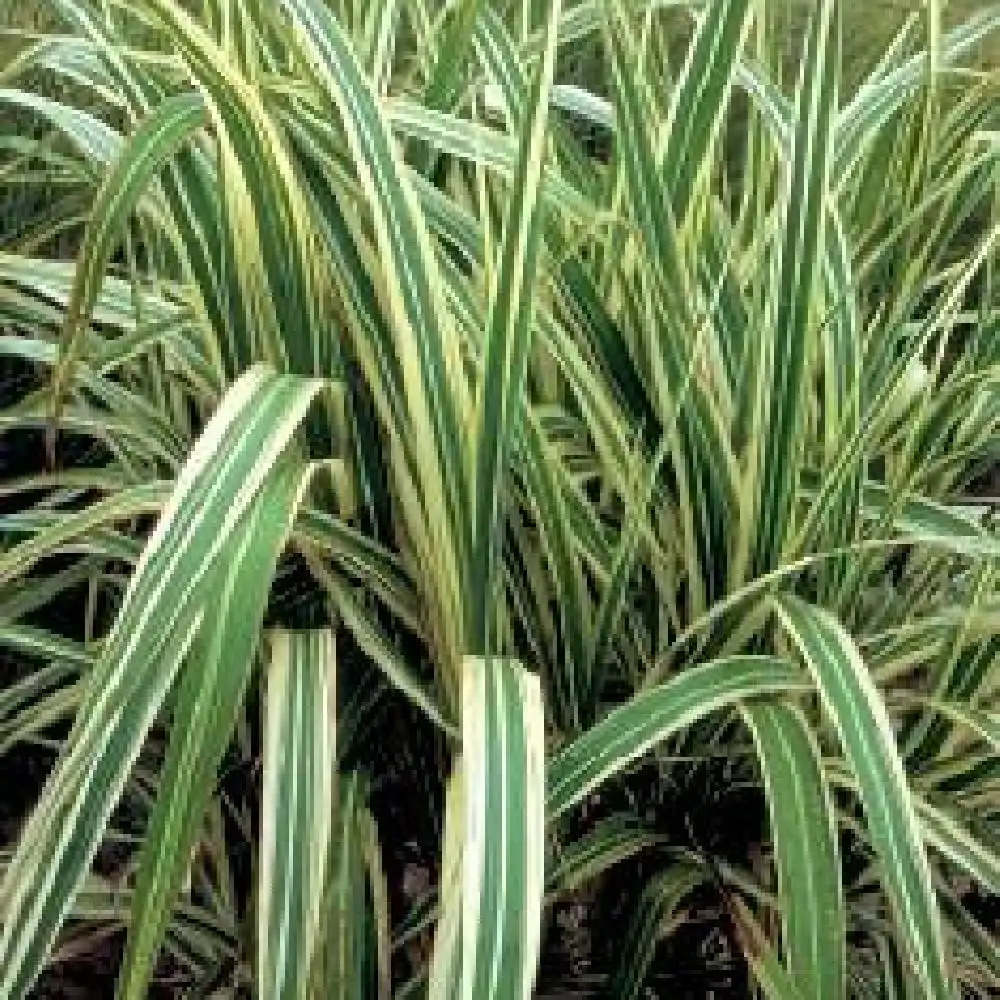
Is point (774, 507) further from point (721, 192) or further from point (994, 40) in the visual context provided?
point (994, 40)

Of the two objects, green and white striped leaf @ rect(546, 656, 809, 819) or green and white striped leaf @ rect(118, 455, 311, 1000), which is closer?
green and white striped leaf @ rect(118, 455, 311, 1000)

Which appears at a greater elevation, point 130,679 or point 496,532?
point 496,532

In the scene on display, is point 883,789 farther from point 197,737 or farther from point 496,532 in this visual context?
point 197,737

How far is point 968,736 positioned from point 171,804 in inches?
21.2

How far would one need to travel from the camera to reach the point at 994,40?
2.41 meters

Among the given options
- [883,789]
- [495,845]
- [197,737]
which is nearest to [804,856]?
[883,789]

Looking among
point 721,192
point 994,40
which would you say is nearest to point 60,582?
point 721,192

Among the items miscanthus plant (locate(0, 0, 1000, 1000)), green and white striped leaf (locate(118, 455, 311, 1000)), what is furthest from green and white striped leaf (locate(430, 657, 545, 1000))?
green and white striped leaf (locate(118, 455, 311, 1000))

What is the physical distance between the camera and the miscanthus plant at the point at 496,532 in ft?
3.00

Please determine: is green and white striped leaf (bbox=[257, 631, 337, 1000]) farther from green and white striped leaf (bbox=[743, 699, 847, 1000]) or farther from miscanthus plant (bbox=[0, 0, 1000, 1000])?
green and white striped leaf (bbox=[743, 699, 847, 1000])

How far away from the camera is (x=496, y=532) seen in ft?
3.28

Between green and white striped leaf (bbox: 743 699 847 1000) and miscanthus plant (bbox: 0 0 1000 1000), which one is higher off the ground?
miscanthus plant (bbox: 0 0 1000 1000)

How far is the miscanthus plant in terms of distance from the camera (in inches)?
36.0

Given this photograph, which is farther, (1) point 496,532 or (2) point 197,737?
(1) point 496,532
